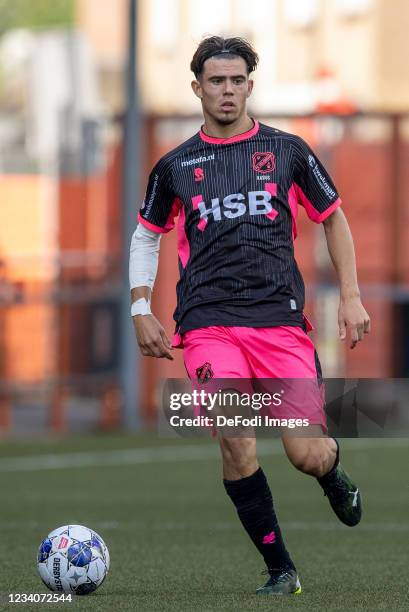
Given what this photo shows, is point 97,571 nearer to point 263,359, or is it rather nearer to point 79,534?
point 79,534

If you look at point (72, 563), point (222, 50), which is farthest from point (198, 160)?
point (72, 563)

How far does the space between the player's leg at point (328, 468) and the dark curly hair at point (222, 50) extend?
5.15 ft

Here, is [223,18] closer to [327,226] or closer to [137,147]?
[137,147]

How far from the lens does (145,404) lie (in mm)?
19891

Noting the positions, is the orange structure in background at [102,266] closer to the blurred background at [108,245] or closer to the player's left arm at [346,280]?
the blurred background at [108,245]

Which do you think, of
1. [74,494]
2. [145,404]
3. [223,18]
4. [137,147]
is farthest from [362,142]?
[223,18]

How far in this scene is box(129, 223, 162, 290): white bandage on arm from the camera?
7262 millimetres

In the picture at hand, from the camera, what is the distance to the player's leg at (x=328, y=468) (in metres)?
6.99

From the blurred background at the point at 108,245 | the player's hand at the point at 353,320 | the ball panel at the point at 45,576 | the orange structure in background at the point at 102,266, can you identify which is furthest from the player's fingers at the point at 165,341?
the orange structure in background at the point at 102,266

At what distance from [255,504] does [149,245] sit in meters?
1.21

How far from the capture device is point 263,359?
274 inches

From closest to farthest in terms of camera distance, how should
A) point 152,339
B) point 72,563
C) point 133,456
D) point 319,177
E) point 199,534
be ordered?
point 72,563 → point 152,339 → point 319,177 → point 199,534 → point 133,456

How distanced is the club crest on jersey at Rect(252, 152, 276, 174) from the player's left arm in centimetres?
34

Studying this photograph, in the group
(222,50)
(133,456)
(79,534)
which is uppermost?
(222,50)
